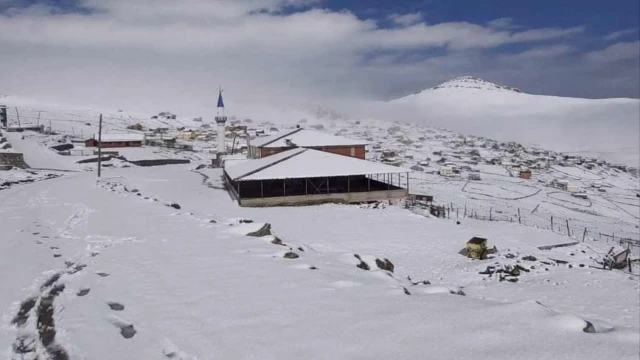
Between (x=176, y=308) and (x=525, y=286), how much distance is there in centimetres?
1275

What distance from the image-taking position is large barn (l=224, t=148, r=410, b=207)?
1106 inches

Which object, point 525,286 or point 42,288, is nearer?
point 42,288

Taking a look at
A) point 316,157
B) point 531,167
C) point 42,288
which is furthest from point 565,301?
point 531,167

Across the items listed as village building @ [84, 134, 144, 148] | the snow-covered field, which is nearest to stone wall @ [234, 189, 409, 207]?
the snow-covered field

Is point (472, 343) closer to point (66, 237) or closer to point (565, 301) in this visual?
point (565, 301)

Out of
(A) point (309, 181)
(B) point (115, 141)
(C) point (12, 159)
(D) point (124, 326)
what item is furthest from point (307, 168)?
(B) point (115, 141)

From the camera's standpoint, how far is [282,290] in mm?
7566

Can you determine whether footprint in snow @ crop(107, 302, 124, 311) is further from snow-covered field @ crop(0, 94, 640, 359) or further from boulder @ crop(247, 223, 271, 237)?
boulder @ crop(247, 223, 271, 237)

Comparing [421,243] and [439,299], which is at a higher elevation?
[439,299]

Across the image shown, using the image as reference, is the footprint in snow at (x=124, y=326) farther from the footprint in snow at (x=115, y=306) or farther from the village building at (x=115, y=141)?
the village building at (x=115, y=141)

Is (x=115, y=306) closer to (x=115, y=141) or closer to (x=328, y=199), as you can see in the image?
(x=328, y=199)

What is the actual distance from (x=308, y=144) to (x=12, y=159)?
95.0ft

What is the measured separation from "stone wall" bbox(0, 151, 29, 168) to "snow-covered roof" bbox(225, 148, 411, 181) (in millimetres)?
24364

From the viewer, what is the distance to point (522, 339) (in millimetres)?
5129
